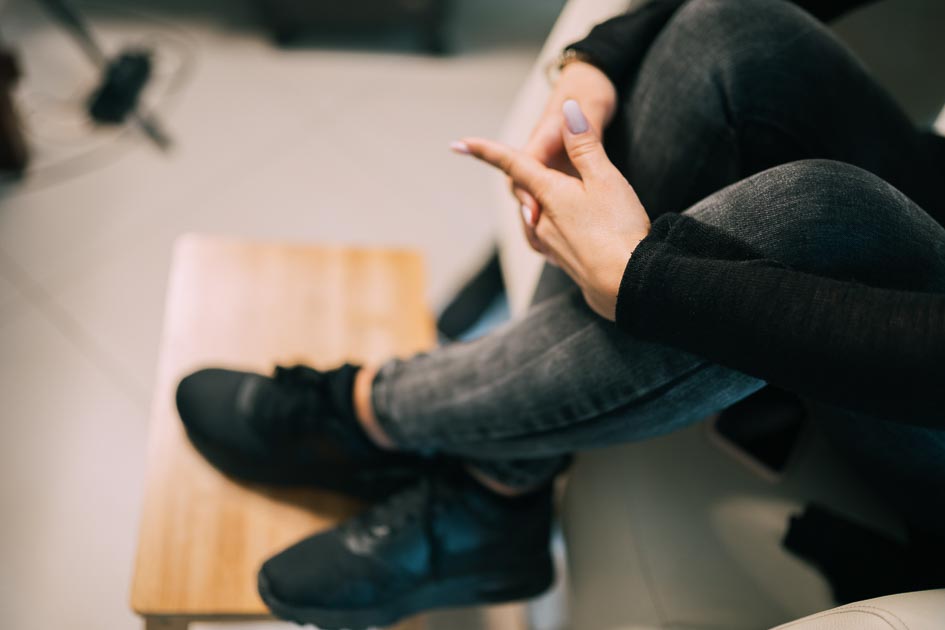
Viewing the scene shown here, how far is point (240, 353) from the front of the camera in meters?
0.87

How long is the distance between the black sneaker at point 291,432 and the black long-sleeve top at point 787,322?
0.36 meters

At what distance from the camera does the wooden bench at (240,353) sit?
0.71 metres

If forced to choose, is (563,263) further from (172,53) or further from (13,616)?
(172,53)

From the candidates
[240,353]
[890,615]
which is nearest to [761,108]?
[890,615]

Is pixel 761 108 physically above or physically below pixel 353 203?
above

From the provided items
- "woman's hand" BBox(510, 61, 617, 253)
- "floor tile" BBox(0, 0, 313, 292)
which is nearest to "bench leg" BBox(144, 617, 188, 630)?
"woman's hand" BBox(510, 61, 617, 253)

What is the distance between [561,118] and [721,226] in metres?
0.20

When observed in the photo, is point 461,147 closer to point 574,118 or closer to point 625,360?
point 574,118

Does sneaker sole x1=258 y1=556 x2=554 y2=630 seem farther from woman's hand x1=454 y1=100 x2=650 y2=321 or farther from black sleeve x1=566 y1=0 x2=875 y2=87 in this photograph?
black sleeve x1=566 y1=0 x2=875 y2=87

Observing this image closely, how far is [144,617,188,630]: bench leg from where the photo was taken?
708 mm

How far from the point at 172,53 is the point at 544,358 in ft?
4.36

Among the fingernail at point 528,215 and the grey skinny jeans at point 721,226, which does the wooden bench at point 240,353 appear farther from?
the fingernail at point 528,215

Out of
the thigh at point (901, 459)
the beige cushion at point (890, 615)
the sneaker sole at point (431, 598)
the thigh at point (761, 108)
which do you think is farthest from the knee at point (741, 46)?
the sneaker sole at point (431, 598)

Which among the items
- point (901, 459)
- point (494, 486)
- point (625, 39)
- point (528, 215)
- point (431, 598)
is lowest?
point (431, 598)
